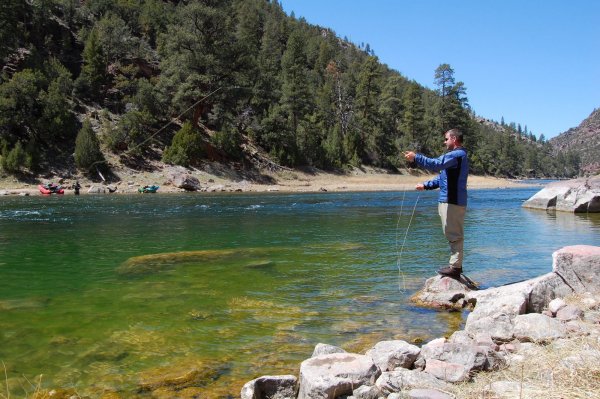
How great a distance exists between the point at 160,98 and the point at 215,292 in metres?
47.2

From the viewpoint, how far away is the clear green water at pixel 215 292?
554 centimetres

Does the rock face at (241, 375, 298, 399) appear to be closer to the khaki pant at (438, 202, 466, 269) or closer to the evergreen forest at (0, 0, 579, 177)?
the khaki pant at (438, 202, 466, 269)

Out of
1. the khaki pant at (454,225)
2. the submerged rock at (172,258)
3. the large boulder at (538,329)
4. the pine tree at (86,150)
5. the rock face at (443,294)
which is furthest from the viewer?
the pine tree at (86,150)

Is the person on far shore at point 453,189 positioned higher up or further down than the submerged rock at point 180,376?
higher up

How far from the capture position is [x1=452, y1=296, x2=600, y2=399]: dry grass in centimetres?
353

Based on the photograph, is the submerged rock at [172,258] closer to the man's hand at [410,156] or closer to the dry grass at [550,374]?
the man's hand at [410,156]

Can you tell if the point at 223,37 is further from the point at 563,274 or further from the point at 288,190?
the point at 563,274

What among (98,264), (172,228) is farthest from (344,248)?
(172,228)

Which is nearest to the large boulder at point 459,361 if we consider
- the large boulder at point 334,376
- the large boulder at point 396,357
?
the large boulder at point 396,357

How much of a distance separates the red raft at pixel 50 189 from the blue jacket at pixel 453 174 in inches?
1387

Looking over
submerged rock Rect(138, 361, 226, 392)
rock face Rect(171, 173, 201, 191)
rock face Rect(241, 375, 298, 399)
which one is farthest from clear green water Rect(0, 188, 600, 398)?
rock face Rect(171, 173, 201, 191)

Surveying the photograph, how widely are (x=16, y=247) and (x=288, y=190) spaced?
35802 millimetres

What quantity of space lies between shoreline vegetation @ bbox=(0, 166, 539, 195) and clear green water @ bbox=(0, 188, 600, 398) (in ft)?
78.8

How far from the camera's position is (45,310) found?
24.2 ft
